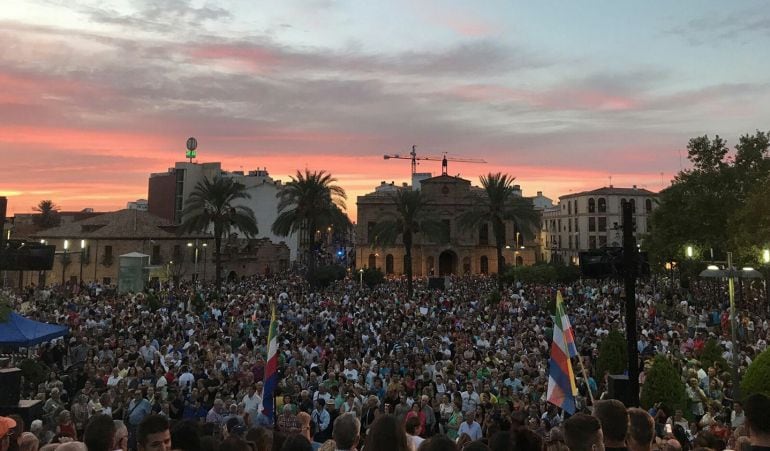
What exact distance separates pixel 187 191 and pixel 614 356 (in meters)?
67.2

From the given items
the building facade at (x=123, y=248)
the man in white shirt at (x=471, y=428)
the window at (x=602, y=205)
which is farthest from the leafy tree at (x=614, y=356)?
the window at (x=602, y=205)

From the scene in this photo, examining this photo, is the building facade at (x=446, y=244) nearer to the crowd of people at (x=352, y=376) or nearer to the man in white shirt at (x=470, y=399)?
the crowd of people at (x=352, y=376)

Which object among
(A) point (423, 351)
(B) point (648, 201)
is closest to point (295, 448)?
(A) point (423, 351)

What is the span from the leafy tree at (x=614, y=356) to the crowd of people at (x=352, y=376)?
54 cm

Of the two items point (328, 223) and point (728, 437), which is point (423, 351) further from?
point (328, 223)

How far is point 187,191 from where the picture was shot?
7225 centimetres

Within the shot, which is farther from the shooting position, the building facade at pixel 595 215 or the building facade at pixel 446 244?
the building facade at pixel 595 215

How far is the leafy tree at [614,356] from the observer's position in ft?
44.1

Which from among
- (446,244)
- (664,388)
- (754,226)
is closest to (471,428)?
(664,388)

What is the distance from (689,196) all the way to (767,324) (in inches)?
680

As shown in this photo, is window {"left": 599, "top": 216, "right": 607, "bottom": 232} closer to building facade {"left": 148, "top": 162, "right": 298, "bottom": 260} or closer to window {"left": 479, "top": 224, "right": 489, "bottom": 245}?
window {"left": 479, "top": 224, "right": 489, "bottom": 245}

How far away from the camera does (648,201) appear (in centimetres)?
8862

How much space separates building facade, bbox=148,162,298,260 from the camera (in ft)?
236

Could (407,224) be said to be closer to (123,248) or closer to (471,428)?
(123,248)
